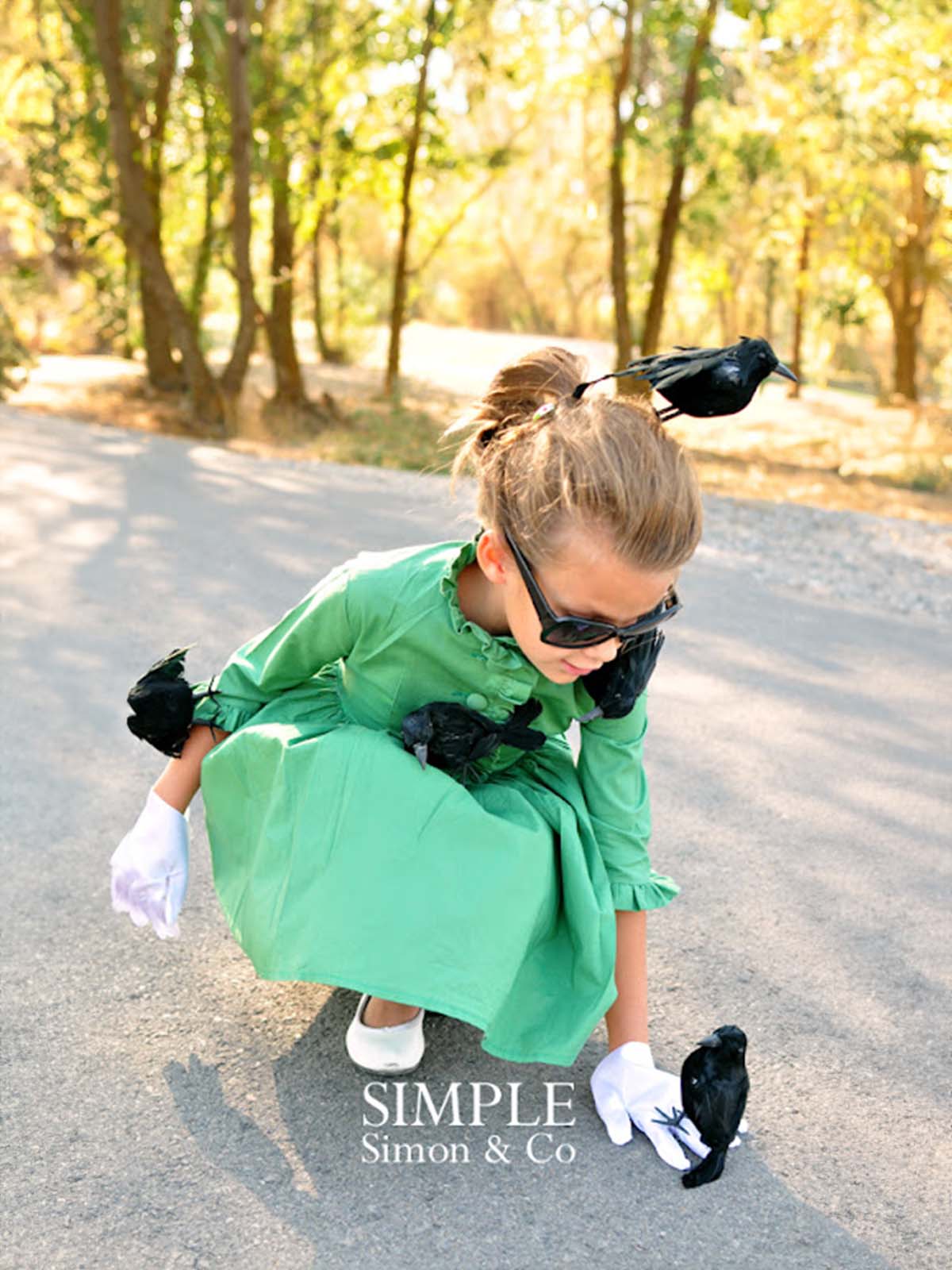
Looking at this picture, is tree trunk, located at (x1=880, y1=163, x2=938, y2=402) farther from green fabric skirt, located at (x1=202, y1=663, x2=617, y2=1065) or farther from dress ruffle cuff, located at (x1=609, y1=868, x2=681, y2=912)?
green fabric skirt, located at (x1=202, y1=663, x2=617, y2=1065)

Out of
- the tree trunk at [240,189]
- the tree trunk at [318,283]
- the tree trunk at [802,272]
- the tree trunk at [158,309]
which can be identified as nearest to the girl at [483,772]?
the tree trunk at [240,189]

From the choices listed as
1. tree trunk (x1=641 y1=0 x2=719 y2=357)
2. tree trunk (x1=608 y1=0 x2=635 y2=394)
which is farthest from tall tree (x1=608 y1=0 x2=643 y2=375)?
tree trunk (x1=641 y1=0 x2=719 y2=357)

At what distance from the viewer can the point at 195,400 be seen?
976cm

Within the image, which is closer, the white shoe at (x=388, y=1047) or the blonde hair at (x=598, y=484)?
the blonde hair at (x=598, y=484)

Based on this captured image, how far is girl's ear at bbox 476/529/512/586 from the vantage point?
76.6 inches

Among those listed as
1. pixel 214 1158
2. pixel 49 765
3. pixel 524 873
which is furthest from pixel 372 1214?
pixel 49 765

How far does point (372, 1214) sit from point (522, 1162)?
24 centimetres

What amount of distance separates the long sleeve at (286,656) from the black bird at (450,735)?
0.19 m

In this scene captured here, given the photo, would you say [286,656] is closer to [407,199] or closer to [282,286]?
[282,286]

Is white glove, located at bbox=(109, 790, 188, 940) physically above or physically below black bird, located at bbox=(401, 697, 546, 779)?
below

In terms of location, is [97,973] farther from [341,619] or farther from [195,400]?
[195,400]

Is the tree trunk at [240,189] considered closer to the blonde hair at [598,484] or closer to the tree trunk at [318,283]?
the tree trunk at [318,283]

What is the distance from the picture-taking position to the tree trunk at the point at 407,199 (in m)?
11.5

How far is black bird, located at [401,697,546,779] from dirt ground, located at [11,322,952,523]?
18.5 feet
